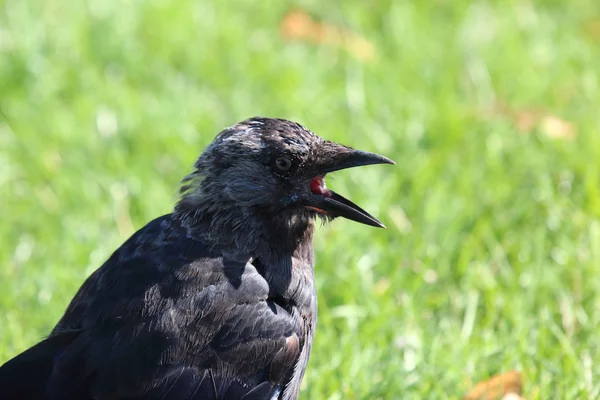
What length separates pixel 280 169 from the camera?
153 inches

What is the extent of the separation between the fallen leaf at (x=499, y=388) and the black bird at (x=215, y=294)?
2.56ft

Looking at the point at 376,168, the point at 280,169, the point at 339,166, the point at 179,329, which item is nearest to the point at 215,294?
Answer: the point at 179,329

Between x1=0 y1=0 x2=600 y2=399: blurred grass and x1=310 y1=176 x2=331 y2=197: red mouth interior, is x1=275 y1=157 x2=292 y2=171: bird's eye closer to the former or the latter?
x1=310 y1=176 x2=331 y2=197: red mouth interior

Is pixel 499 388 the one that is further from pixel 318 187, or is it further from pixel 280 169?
pixel 280 169

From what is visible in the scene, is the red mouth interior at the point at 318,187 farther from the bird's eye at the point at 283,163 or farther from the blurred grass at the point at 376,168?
the blurred grass at the point at 376,168

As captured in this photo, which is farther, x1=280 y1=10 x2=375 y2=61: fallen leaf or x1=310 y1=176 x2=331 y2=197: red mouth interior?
x1=280 y1=10 x2=375 y2=61: fallen leaf

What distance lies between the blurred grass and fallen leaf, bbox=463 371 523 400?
0.27ft

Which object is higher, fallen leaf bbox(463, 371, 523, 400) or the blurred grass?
the blurred grass

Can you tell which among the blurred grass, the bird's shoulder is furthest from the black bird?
the blurred grass

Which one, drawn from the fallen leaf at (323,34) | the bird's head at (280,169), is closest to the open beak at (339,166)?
the bird's head at (280,169)

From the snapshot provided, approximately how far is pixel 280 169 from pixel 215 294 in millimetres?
547

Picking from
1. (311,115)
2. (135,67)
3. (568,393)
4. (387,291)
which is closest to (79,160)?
(135,67)

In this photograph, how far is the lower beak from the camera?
387 centimetres

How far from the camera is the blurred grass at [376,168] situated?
4.58 metres
